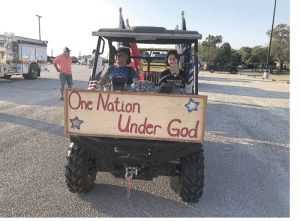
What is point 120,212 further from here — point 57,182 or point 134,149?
point 57,182

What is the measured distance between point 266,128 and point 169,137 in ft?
17.3

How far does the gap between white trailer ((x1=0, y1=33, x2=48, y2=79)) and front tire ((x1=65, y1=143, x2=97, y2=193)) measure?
550 inches

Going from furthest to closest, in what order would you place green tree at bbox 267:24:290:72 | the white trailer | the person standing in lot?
green tree at bbox 267:24:290:72 → the white trailer → the person standing in lot

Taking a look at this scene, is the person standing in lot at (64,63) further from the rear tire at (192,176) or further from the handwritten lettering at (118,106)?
the rear tire at (192,176)

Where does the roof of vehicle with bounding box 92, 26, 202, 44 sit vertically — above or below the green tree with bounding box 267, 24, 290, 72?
below

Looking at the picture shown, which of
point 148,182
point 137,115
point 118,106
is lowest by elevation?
point 148,182

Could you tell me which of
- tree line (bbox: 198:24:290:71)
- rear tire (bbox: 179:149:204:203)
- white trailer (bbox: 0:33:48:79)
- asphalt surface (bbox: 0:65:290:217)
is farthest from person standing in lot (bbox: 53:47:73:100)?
tree line (bbox: 198:24:290:71)

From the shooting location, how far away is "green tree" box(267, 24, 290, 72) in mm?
40562

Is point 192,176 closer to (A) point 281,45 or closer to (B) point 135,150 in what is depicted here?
(B) point 135,150

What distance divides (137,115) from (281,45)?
47021 millimetres

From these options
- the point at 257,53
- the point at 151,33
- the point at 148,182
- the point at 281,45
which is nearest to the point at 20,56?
the point at 151,33

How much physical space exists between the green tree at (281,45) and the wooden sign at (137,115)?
146 feet

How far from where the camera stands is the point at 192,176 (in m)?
2.95

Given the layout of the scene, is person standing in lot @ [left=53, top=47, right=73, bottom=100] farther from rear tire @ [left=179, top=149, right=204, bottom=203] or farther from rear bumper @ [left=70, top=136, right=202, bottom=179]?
rear tire @ [left=179, top=149, right=204, bottom=203]
